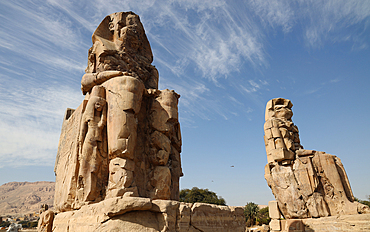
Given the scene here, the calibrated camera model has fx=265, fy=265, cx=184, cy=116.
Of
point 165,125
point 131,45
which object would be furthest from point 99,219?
point 131,45

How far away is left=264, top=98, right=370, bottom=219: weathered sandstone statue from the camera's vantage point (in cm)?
834

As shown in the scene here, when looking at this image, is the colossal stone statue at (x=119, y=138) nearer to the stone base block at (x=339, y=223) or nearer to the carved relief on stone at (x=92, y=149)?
the carved relief on stone at (x=92, y=149)

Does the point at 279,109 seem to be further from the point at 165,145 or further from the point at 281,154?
the point at 165,145

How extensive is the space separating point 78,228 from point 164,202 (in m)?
1.43

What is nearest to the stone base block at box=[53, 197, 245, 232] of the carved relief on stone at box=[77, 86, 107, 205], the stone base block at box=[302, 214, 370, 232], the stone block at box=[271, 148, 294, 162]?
the carved relief on stone at box=[77, 86, 107, 205]

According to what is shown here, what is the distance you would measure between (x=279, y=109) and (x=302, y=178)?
2826 millimetres

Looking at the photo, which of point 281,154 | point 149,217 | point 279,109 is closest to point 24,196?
point 279,109

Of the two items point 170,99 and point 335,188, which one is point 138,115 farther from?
point 335,188

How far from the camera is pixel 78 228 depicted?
13.5 feet

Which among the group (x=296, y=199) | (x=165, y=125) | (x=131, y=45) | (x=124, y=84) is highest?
(x=131, y=45)

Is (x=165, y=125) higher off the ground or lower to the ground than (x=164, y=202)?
higher

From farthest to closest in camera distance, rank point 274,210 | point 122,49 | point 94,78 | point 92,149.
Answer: point 274,210, point 122,49, point 94,78, point 92,149

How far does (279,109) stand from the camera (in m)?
10.4

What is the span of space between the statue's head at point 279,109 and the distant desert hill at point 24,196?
74.2 metres
